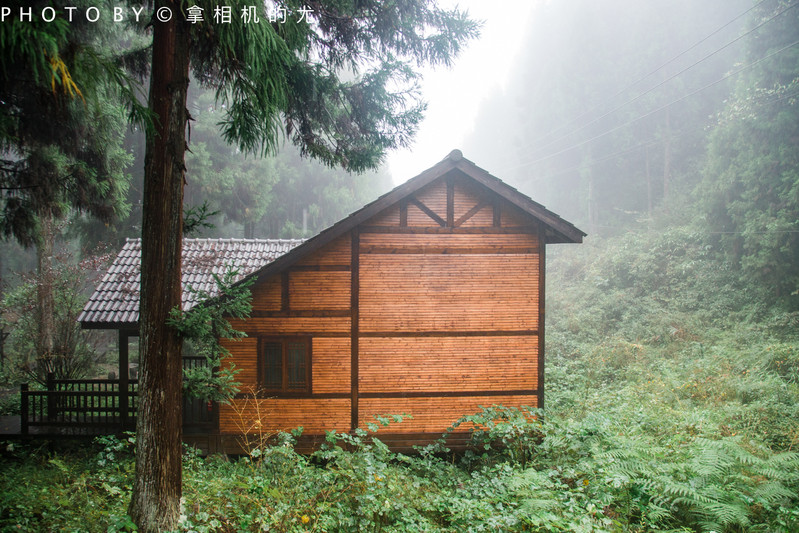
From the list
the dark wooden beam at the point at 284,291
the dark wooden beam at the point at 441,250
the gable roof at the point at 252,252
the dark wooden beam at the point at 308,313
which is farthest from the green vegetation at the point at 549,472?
the dark wooden beam at the point at 441,250

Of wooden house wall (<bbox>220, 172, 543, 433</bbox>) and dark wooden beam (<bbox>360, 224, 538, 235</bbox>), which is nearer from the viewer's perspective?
wooden house wall (<bbox>220, 172, 543, 433</bbox>)

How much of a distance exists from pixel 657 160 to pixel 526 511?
101 ft

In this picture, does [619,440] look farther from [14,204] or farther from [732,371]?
[14,204]

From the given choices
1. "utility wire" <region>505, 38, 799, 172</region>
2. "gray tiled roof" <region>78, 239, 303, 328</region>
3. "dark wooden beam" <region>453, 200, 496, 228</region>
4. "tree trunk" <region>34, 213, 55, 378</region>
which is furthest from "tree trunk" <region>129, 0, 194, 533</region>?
"utility wire" <region>505, 38, 799, 172</region>

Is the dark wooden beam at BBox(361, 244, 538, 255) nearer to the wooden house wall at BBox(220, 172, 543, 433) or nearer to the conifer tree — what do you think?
the wooden house wall at BBox(220, 172, 543, 433)

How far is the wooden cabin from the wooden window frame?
0.02m

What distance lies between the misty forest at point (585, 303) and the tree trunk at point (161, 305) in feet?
0.90

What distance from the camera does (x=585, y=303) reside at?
20.3 m

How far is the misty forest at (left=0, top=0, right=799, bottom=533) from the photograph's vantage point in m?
5.05

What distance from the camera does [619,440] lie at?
657 cm

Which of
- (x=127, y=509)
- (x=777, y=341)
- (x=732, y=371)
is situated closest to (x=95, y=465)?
(x=127, y=509)

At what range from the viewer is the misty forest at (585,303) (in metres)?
5.05

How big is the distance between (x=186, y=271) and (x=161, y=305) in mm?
5676

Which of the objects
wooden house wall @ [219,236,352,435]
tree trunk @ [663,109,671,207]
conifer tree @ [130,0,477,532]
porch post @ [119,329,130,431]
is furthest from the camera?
tree trunk @ [663,109,671,207]
